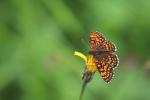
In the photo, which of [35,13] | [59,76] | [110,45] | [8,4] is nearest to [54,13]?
[35,13]

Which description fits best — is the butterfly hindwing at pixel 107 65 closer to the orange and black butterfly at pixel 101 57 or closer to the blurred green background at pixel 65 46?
the orange and black butterfly at pixel 101 57

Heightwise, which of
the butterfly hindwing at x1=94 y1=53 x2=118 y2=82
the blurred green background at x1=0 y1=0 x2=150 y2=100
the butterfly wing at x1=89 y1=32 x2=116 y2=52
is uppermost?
the blurred green background at x1=0 y1=0 x2=150 y2=100

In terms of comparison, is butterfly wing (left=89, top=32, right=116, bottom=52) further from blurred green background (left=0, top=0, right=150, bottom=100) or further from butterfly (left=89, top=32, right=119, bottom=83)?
blurred green background (left=0, top=0, right=150, bottom=100)

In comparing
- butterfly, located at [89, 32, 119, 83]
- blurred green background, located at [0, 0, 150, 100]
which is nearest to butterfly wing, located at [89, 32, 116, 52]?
butterfly, located at [89, 32, 119, 83]

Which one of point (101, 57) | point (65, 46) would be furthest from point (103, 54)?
point (65, 46)

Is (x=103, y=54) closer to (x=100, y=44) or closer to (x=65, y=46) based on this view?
(x=100, y=44)

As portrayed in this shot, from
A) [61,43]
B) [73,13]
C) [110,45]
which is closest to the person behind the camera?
[110,45]

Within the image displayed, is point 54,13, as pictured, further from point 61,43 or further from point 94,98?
point 94,98

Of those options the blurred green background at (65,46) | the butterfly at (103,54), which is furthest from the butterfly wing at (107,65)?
the blurred green background at (65,46)
